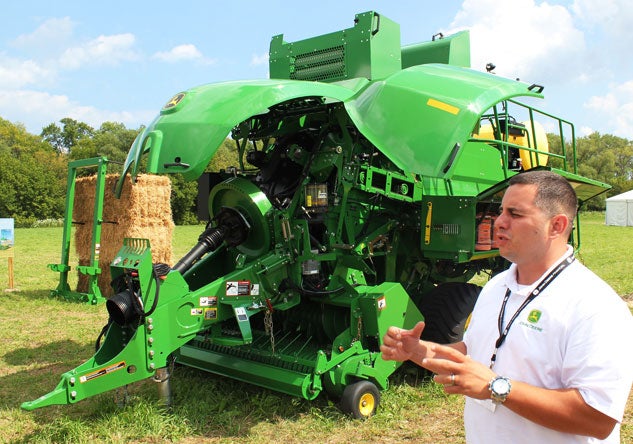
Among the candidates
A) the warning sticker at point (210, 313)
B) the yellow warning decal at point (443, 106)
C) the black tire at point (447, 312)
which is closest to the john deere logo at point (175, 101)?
the warning sticker at point (210, 313)

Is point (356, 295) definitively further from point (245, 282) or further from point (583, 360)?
point (583, 360)

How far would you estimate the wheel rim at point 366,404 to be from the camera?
4.91 metres

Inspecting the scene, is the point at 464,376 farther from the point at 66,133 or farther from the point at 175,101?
the point at 66,133

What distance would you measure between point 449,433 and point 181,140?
3.24m

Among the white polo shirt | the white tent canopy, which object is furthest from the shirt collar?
the white tent canopy

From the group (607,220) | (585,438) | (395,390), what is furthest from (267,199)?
(607,220)

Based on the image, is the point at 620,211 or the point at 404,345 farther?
the point at 620,211

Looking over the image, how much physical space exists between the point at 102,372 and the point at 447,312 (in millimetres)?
3362

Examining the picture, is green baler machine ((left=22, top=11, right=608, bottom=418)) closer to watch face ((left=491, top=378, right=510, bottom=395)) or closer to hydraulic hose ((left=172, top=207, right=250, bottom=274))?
hydraulic hose ((left=172, top=207, right=250, bottom=274))

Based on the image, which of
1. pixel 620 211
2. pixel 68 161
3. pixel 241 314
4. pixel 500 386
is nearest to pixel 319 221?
pixel 241 314

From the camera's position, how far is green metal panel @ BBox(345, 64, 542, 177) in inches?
179

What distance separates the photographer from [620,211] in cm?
3753

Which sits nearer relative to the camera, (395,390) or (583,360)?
(583,360)

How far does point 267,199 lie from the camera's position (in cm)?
554
